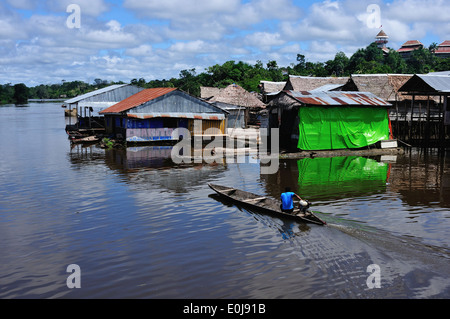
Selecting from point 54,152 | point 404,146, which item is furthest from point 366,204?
point 54,152

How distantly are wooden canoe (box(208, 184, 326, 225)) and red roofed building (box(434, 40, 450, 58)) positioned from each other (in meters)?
110

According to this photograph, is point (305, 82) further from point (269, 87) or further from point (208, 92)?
point (208, 92)

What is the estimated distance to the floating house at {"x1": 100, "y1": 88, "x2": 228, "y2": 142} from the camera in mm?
29641

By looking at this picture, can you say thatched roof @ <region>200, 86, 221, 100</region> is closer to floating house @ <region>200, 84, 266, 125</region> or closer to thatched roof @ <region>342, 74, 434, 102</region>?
floating house @ <region>200, 84, 266, 125</region>

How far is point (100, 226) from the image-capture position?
1158 cm

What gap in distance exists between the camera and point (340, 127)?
82.8 feet

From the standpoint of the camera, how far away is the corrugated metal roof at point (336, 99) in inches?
958

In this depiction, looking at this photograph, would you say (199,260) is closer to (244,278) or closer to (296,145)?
(244,278)

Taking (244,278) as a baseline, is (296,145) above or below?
above

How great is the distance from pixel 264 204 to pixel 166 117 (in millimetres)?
18929

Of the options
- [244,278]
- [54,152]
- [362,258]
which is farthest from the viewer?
[54,152]

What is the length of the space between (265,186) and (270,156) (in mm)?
7580

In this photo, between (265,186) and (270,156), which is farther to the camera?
(270,156)
